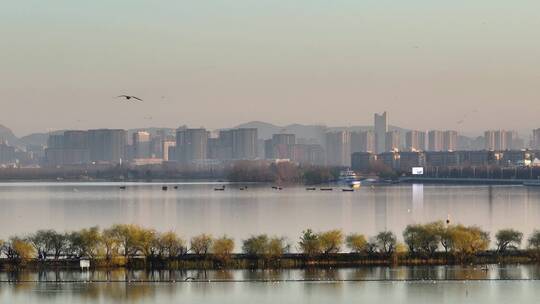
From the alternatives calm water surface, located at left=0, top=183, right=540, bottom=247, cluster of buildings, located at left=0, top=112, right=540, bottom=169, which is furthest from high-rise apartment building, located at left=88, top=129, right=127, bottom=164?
calm water surface, located at left=0, top=183, right=540, bottom=247

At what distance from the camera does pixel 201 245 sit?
1800 cm

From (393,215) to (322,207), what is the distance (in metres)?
5.43

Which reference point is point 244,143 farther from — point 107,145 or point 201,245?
point 201,245

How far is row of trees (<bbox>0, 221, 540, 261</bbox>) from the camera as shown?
17.7 metres

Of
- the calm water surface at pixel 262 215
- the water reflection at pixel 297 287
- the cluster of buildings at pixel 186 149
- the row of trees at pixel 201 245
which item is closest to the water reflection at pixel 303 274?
the water reflection at pixel 297 287

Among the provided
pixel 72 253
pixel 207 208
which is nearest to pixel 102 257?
pixel 72 253

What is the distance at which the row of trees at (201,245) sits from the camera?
17.7 m

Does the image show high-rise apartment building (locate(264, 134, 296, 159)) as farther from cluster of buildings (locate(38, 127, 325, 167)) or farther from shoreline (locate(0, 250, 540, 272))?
shoreline (locate(0, 250, 540, 272))

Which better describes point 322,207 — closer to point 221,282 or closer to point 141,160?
point 221,282

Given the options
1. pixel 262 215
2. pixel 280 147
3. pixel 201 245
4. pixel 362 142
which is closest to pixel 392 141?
pixel 362 142

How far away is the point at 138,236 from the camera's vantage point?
1777 cm

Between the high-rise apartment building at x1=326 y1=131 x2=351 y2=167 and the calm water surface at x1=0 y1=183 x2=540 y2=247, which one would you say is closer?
the calm water surface at x1=0 y1=183 x2=540 y2=247

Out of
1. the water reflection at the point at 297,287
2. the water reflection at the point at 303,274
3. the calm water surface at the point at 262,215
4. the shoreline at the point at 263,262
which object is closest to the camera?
the water reflection at the point at 297,287

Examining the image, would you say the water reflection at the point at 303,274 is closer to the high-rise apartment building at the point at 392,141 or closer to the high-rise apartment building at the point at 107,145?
the high-rise apartment building at the point at 107,145
